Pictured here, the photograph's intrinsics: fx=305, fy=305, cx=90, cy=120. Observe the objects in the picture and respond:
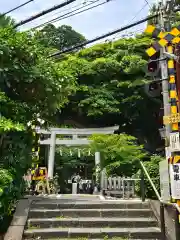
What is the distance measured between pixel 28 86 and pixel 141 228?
13.8 ft

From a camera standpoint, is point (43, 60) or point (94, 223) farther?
point (43, 60)

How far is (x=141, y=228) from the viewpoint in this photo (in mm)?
6430

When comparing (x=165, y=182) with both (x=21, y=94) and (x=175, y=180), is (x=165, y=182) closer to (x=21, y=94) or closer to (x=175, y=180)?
(x=175, y=180)

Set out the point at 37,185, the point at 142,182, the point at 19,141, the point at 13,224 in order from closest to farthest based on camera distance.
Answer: the point at 13,224, the point at 19,141, the point at 142,182, the point at 37,185

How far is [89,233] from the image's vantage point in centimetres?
605

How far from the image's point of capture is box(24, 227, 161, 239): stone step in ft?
19.7

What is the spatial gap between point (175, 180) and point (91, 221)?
2.07 m

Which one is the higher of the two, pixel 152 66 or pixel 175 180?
pixel 152 66

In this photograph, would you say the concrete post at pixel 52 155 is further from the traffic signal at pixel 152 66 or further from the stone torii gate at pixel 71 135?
the traffic signal at pixel 152 66

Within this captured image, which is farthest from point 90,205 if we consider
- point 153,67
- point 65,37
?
point 65,37

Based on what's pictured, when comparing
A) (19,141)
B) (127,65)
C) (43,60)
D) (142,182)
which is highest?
(127,65)

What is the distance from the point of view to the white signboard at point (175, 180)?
5611mm

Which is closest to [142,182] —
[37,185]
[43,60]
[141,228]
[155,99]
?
[141,228]

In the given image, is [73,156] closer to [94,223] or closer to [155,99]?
[155,99]
